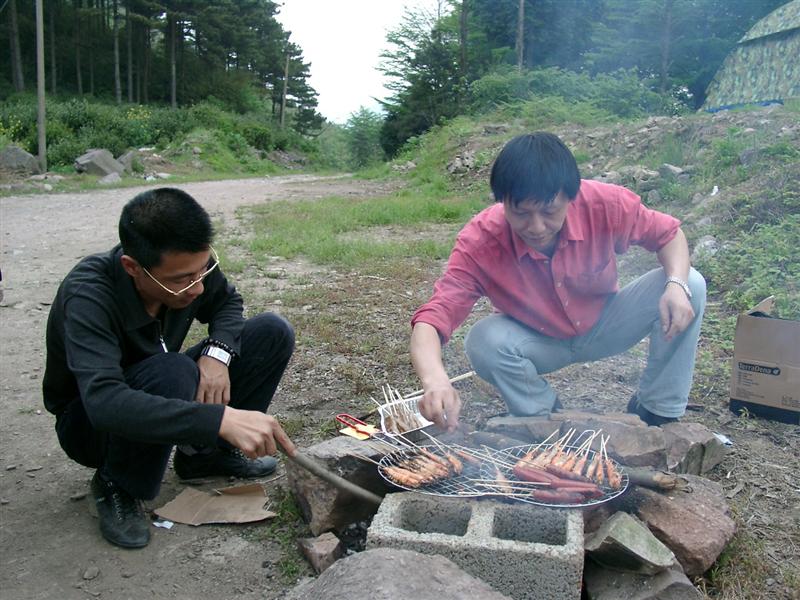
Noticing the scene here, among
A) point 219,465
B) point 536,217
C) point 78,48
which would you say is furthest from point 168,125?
point 536,217

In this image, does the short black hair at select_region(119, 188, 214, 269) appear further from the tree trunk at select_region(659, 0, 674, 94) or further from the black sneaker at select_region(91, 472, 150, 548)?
the tree trunk at select_region(659, 0, 674, 94)

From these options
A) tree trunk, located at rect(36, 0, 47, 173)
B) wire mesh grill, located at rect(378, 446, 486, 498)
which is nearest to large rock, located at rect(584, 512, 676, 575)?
wire mesh grill, located at rect(378, 446, 486, 498)

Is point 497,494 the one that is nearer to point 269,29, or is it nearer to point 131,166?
point 131,166

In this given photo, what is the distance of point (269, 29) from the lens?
1988 inches

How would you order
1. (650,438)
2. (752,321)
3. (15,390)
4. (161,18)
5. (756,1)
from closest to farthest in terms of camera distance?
(650,438) < (752,321) < (15,390) < (756,1) < (161,18)

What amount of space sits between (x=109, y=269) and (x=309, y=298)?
12.1 feet

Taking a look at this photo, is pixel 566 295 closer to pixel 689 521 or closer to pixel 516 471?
pixel 516 471

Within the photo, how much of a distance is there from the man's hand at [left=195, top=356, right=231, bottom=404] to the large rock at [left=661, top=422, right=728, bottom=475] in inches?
74.1

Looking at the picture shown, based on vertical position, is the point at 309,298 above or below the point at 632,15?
below

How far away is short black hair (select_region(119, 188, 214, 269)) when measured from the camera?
2.45 metres

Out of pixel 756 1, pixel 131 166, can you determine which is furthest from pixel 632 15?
pixel 131 166

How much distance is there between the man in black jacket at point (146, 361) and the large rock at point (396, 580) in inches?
22.2

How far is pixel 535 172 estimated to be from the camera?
2.67 m

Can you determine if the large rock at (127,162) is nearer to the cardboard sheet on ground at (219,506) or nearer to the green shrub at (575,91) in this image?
the green shrub at (575,91)
